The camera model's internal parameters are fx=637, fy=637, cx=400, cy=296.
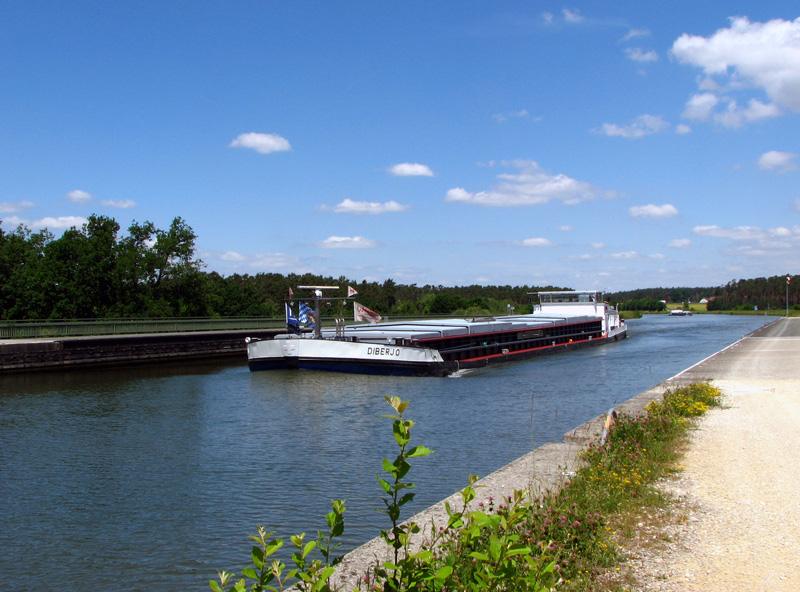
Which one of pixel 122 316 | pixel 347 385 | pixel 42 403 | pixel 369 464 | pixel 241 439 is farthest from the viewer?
pixel 122 316

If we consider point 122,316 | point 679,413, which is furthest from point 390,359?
point 122,316

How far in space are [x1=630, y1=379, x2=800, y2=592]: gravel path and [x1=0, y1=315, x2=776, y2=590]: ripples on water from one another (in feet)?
9.02

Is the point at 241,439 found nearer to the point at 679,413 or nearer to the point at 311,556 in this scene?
the point at 311,556

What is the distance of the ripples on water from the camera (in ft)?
26.2

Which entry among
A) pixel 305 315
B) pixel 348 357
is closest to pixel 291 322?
pixel 305 315

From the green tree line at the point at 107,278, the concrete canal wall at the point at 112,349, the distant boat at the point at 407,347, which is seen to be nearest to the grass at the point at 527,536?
the distant boat at the point at 407,347

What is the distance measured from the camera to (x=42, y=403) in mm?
19500

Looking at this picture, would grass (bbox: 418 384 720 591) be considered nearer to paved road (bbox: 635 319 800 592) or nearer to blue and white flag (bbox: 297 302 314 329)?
paved road (bbox: 635 319 800 592)

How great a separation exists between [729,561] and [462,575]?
2.25m

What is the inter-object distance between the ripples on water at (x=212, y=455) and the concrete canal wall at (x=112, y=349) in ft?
7.13

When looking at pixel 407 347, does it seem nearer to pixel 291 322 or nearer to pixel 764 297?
pixel 291 322

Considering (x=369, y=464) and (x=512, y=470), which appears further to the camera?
(x=369, y=464)

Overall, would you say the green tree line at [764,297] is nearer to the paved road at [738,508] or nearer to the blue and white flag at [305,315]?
the blue and white flag at [305,315]

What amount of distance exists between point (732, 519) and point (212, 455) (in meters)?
9.71
